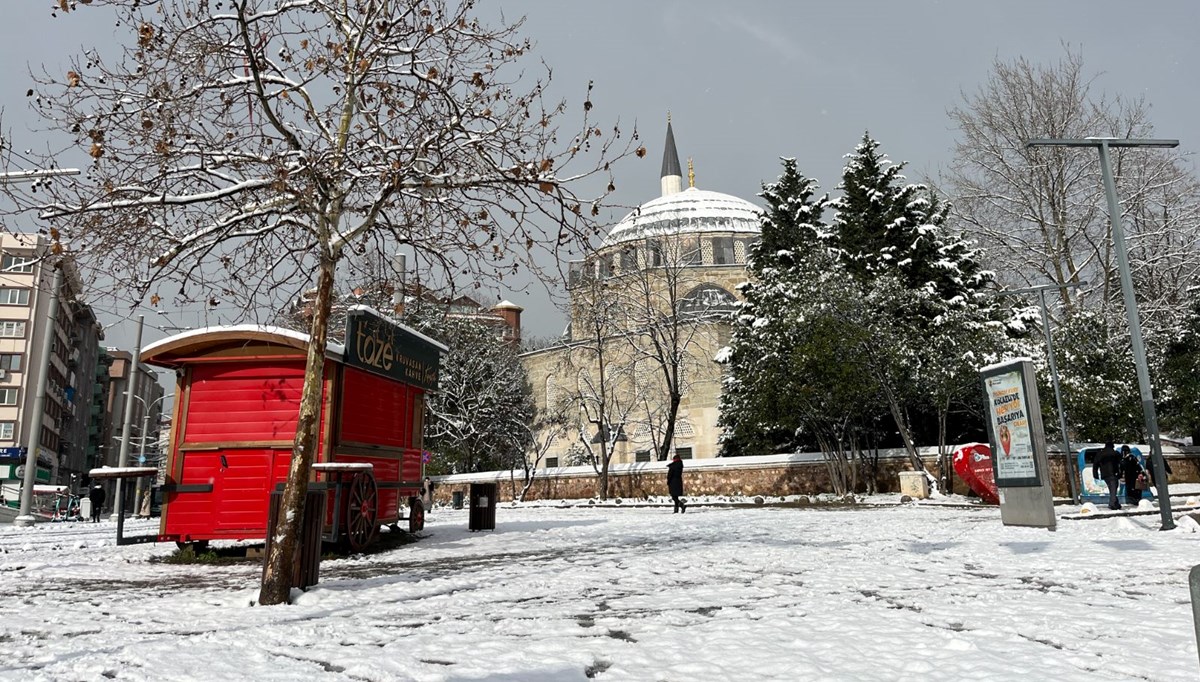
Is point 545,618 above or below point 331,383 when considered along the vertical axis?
below

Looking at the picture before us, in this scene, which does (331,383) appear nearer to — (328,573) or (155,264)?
(328,573)

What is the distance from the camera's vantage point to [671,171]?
265ft

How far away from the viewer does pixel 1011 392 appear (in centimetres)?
1427

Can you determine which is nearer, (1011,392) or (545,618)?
(545,618)

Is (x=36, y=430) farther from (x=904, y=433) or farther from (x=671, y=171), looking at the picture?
(x=671, y=171)

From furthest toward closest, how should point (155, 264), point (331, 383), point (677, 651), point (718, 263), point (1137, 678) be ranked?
point (718, 263) < point (331, 383) < point (155, 264) < point (677, 651) < point (1137, 678)

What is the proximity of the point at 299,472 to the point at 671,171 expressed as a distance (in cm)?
7654

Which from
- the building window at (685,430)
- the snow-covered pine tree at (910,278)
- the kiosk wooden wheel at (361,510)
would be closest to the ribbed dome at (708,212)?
the building window at (685,430)

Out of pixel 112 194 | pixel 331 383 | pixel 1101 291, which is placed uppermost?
pixel 1101 291

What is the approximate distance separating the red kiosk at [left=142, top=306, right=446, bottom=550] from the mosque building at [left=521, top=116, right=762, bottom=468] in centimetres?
2108

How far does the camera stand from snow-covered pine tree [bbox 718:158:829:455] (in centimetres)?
2781

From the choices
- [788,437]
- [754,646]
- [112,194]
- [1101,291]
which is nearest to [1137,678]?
[754,646]

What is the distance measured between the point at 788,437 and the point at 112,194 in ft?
96.5

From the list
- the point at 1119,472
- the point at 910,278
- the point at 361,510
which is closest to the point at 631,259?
the point at 910,278
